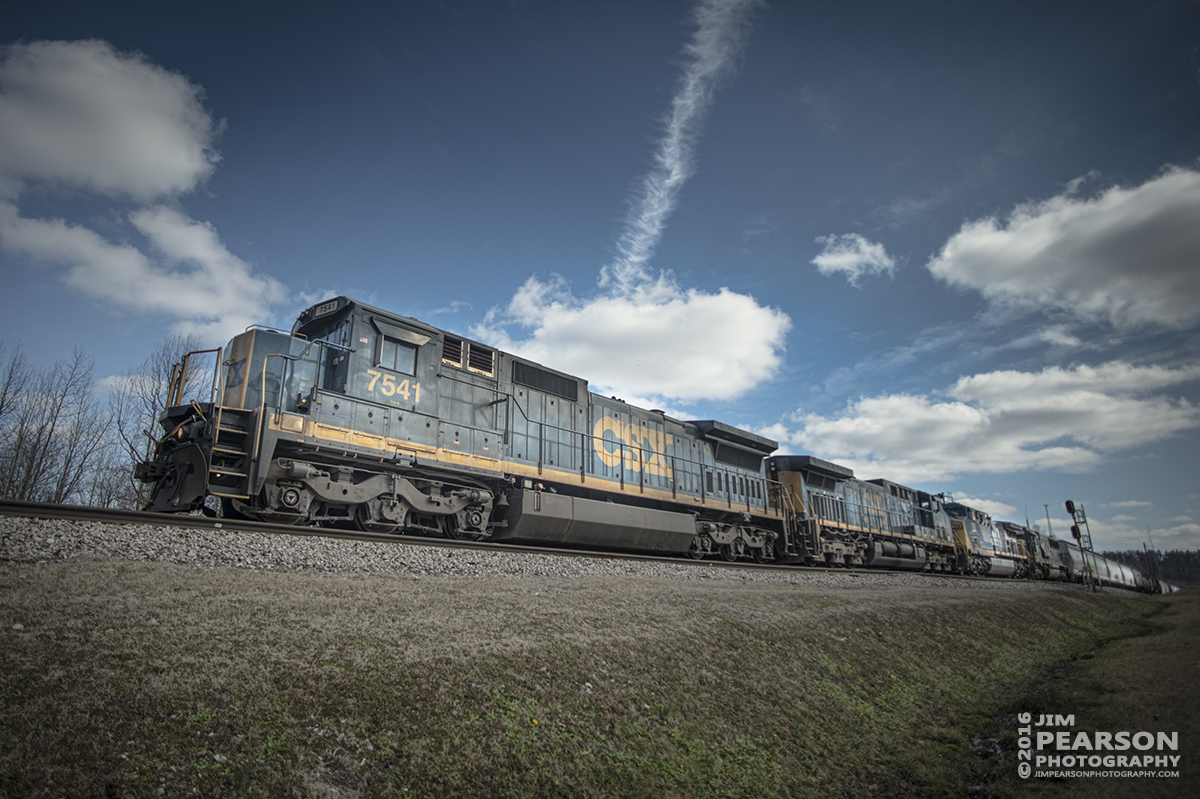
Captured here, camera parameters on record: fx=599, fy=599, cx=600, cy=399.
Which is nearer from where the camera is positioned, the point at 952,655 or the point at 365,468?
the point at 952,655

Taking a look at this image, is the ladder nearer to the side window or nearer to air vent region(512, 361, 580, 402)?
the side window

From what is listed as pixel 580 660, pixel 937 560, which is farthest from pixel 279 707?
pixel 937 560

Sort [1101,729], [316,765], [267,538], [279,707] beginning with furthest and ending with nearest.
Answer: [267,538]
[1101,729]
[279,707]
[316,765]

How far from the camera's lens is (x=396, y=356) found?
1118cm

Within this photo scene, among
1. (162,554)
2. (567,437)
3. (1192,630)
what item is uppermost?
(567,437)

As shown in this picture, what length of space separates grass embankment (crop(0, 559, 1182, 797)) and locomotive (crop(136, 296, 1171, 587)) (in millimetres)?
3732

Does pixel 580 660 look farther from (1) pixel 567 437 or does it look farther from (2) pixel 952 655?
(1) pixel 567 437

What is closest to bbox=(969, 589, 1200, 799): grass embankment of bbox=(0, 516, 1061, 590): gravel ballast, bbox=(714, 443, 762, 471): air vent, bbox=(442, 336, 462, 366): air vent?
bbox=(0, 516, 1061, 590): gravel ballast

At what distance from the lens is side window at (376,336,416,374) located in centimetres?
1093

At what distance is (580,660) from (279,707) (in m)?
2.28

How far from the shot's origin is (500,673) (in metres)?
4.36

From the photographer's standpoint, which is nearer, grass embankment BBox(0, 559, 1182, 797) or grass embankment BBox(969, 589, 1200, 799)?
grass embankment BBox(0, 559, 1182, 797)

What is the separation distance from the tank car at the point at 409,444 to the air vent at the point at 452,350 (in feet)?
0.07

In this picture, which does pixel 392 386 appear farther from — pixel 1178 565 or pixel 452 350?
pixel 1178 565
